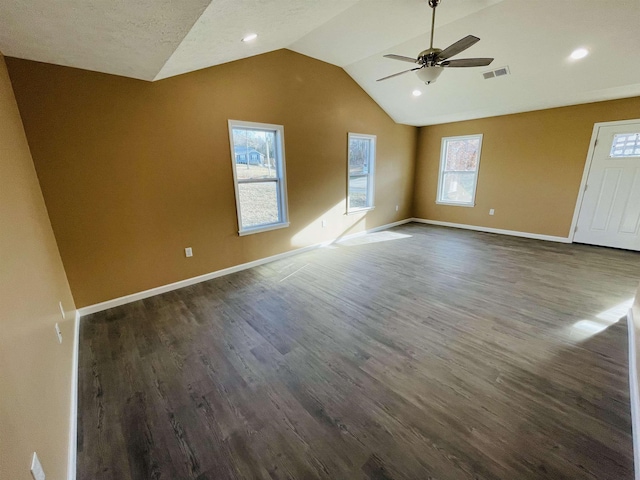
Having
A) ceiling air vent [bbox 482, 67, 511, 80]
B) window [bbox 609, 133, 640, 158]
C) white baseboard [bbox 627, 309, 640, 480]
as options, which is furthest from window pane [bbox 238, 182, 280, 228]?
window [bbox 609, 133, 640, 158]

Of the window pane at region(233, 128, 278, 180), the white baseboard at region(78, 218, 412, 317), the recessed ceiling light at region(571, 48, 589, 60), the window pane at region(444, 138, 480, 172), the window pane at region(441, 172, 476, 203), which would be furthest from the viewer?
the window pane at region(441, 172, 476, 203)

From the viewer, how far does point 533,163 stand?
16.4 ft

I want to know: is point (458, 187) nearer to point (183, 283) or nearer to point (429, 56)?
point (429, 56)

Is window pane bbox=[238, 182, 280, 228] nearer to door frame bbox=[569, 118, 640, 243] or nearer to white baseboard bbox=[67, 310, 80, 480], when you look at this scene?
white baseboard bbox=[67, 310, 80, 480]

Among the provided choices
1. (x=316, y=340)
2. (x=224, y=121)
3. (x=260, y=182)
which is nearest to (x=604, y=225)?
(x=316, y=340)

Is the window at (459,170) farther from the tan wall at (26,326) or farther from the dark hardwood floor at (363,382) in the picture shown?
the tan wall at (26,326)

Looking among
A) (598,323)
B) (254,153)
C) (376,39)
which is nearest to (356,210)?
(254,153)

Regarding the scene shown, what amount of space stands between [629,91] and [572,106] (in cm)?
71

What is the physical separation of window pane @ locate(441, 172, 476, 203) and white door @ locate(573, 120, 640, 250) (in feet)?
6.21

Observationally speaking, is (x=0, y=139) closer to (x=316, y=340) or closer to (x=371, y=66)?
(x=316, y=340)

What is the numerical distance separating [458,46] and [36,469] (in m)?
3.54

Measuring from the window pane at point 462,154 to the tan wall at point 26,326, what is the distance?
689 centimetres

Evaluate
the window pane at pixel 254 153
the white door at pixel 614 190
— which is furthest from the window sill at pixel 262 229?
the white door at pixel 614 190

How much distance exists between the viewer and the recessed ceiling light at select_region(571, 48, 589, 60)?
3142 mm
